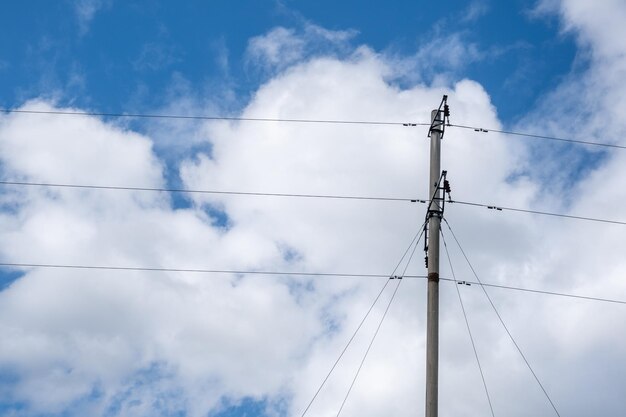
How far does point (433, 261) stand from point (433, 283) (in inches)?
22.5

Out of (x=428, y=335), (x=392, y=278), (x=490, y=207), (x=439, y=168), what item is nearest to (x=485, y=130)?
(x=490, y=207)

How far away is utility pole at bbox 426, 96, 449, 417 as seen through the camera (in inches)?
629

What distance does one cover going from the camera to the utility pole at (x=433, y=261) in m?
16.0

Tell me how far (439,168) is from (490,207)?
2.72 meters

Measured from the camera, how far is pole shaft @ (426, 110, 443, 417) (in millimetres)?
15938

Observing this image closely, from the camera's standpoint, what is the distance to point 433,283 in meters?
17.2

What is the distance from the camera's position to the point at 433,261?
1748 cm

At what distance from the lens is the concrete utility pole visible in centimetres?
1597

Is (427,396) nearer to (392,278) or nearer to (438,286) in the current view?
(438,286)

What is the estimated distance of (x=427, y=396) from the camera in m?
15.9

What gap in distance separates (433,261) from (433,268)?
7.2 inches

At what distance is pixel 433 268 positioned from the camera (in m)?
17.4

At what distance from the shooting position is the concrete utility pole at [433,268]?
15969 millimetres

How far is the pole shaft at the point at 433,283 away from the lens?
627 inches
